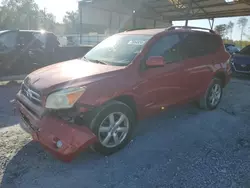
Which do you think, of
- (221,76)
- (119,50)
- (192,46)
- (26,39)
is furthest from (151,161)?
(26,39)

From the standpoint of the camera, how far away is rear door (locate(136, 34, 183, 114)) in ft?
11.6

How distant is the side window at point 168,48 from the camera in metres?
3.79

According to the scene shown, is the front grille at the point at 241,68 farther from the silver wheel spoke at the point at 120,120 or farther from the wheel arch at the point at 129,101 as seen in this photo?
the silver wheel spoke at the point at 120,120

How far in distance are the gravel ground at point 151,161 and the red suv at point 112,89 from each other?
293 millimetres

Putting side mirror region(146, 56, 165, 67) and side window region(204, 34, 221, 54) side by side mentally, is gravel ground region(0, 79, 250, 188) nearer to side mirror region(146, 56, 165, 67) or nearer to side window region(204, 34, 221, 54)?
side mirror region(146, 56, 165, 67)

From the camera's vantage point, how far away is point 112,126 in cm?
319

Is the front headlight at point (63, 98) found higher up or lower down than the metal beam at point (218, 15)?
lower down

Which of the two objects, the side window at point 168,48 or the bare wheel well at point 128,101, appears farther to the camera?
the side window at point 168,48

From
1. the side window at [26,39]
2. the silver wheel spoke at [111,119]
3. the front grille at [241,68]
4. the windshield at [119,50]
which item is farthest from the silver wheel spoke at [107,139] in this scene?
the front grille at [241,68]

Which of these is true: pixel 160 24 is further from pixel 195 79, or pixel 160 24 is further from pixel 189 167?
pixel 189 167

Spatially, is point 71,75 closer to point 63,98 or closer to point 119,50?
point 63,98

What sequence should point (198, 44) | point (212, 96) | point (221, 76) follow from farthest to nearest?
point (221, 76)
point (212, 96)
point (198, 44)

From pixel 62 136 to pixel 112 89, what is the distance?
2.94 ft

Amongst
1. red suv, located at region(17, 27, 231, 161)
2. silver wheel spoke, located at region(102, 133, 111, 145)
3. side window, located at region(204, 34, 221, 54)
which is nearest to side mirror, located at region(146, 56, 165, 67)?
red suv, located at region(17, 27, 231, 161)
